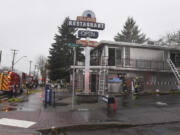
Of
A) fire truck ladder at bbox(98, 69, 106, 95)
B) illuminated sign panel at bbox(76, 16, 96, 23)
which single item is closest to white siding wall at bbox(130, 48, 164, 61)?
fire truck ladder at bbox(98, 69, 106, 95)

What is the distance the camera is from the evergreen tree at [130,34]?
58562 mm

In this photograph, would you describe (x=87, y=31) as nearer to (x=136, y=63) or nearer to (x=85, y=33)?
(x=85, y=33)

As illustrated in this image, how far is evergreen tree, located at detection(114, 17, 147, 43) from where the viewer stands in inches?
2306

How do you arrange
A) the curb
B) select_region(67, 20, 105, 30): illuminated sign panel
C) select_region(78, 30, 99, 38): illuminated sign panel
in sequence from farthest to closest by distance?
select_region(78, 30, 99, 38): illuminated sign panel
select_region(67, 20, 105, 30): illuminated sign panel
the curb

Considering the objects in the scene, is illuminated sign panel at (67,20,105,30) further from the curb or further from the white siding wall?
the curb

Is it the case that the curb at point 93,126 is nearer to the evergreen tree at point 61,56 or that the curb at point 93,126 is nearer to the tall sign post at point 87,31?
the tall sign post at point 87,31

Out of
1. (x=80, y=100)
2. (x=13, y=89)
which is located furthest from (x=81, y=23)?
(x=13, y=89)

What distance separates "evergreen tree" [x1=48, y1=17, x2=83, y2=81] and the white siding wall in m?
20.3

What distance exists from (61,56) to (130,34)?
28.1m

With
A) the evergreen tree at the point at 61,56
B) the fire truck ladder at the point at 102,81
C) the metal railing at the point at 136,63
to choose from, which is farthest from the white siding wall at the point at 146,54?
the evergreen tree at the point at 61,56

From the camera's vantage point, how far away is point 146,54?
21.1 m

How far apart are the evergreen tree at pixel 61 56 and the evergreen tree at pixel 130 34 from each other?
21418 millimetres

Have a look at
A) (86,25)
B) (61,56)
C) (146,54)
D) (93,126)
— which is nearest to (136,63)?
(146,54)

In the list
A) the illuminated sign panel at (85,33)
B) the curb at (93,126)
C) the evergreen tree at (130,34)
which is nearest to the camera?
the curb at (93,126)
